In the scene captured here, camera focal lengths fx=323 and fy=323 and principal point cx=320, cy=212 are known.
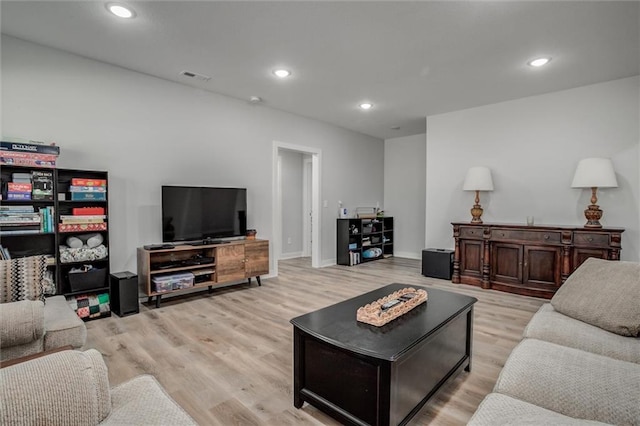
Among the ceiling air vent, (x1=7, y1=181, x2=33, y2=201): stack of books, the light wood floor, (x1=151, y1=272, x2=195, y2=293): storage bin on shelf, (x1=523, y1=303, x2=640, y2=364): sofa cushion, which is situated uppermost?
the ceiling air vent

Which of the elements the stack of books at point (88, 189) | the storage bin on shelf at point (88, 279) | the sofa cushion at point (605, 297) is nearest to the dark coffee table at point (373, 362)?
the sofa cushion at point (605, 297)

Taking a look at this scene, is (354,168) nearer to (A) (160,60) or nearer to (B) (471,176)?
(B) (471,176)

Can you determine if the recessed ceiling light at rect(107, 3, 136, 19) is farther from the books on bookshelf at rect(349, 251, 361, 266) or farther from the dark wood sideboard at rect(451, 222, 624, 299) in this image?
the books on bookshelf at rect(349, 251, 361, 266)

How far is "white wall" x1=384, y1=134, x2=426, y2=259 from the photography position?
6797 mm

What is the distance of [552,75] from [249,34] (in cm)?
341

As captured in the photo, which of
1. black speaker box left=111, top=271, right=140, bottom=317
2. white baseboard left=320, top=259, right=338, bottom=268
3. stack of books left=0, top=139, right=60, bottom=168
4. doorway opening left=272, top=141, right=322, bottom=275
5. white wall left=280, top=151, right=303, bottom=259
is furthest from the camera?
white wall left=280, top=151, right=303, bottom=259

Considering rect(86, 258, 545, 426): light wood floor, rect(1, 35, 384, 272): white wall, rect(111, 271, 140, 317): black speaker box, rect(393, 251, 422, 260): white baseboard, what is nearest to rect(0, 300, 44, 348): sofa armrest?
rect(86, 258, 545, 426): light wood floor

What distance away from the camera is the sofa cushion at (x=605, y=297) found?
1.77 meters

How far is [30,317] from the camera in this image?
1648mm

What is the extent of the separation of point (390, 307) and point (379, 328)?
0.78 ft

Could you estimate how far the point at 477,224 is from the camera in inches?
177

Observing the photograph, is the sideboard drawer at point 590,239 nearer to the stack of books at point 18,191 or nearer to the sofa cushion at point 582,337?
the sofa cushion at point 582,337

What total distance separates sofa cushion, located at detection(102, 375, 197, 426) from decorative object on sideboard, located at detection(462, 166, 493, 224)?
4.48m

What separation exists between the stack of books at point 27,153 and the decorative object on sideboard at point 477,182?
4825 millimetres
